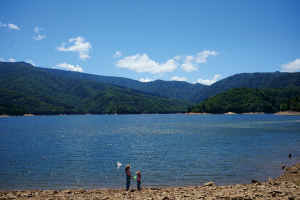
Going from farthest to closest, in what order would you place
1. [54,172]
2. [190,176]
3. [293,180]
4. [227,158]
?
1. [227,158]
2. [54,172]
3. [190,176]
4. [293,180]

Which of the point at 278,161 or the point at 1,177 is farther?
the point at 278,161

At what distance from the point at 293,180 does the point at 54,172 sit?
26.1 meters

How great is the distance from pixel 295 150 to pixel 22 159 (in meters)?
45.6

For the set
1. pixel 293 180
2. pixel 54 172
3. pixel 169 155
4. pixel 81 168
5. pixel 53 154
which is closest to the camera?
→ pixel 293 180

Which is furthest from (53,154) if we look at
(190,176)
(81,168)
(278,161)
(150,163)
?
(278,161)

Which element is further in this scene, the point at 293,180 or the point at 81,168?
the point at 81,168

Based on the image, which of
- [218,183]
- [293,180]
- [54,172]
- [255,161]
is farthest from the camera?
[255,161]

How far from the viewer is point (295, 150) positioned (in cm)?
4031

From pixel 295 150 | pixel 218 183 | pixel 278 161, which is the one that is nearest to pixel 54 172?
pixel 218 183

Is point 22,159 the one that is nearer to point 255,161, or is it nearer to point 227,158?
point 227,158

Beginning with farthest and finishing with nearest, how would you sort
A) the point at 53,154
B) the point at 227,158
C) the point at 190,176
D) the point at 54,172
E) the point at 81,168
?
the point at 53,154 < the point at 227,158 < the point at 81,168 < the point at 54,172 < the point at 190,176

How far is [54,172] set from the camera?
2828 centimetres

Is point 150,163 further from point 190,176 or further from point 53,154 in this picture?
point 53,154

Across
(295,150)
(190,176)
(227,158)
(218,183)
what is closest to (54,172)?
(190,176)
